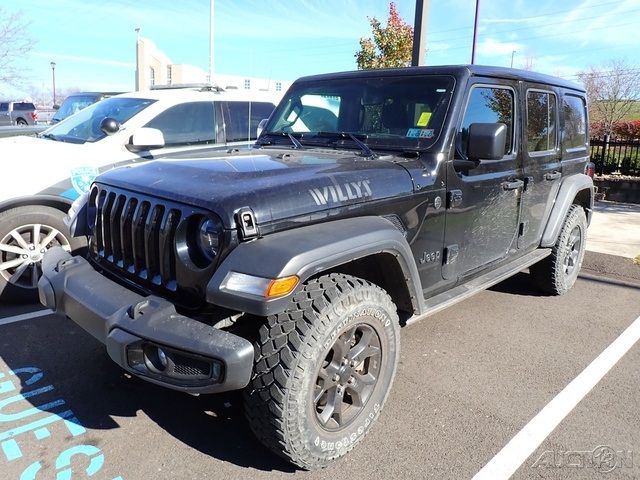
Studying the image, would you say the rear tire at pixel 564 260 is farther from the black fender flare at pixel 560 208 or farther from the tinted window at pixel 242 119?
the tinted window at pixel 242 119

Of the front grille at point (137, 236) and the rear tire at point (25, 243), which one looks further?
the rear tire at point (25, 243)

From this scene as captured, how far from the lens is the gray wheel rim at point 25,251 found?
4398 mm

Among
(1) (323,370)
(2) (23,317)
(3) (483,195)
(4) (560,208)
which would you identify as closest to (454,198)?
(3) (483,195)

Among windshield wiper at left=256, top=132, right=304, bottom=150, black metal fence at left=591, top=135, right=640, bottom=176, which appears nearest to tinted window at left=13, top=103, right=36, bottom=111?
black metal fence at left=591, top=135, right=640, bottom=176

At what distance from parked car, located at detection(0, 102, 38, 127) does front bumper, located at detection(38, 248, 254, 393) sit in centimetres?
3059

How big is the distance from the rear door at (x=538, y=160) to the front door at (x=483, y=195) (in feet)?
0.56

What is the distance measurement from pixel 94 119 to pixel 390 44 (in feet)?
27.9

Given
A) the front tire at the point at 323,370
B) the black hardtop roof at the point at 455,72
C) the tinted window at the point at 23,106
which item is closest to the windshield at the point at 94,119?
the black hardtop roof at the point at 455,72

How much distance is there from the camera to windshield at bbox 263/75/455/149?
345 centimetres

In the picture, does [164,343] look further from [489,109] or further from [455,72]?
[489,109]

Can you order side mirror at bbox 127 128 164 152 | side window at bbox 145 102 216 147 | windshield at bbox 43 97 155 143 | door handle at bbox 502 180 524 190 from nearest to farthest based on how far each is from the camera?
door handle at bbox 502 180 524 190 → side mirror at bbox 127 128 164 152 → windshield at bbox 43 97 155 143 → side window at bbox 145 102 216 147

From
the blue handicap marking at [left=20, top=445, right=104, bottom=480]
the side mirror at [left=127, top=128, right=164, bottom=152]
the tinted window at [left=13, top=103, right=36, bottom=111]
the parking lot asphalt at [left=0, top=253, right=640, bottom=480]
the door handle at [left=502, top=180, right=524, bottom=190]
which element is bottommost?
the blue handicap marking at [left=20, top=445, right=104, bottom=480]

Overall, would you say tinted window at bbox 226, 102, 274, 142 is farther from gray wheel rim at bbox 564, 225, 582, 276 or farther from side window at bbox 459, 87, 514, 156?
gray wheel rim at bbox 564, 225, 582, 276

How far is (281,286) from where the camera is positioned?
219 centimetres
